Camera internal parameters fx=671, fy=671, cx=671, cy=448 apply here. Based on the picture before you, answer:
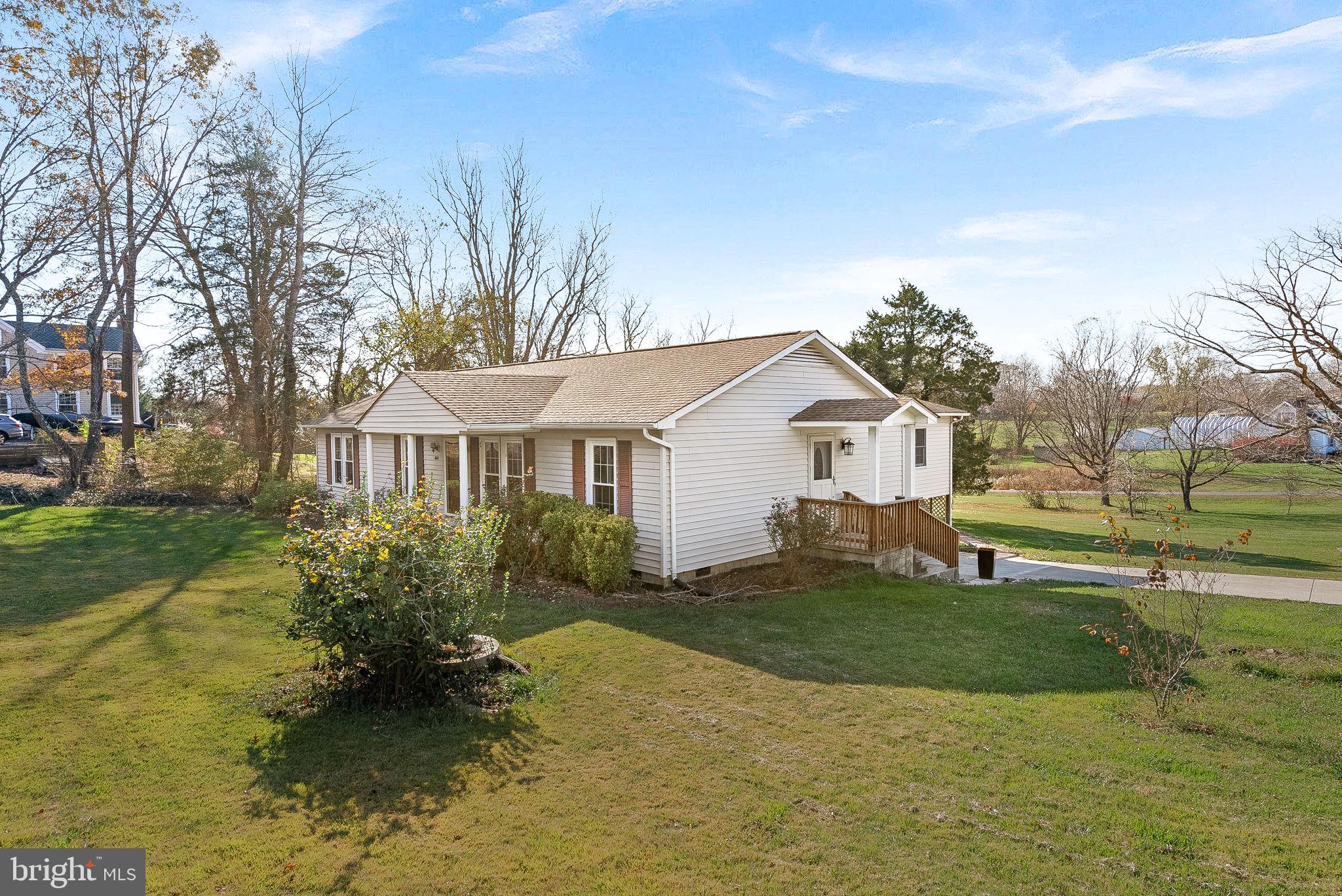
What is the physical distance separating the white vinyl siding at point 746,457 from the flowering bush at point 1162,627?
19.1ft

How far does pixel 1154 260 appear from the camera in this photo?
18.3 meters

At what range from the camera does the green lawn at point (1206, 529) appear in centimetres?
1725

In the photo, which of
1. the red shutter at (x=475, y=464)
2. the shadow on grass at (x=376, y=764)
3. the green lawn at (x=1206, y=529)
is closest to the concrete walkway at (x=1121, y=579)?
the green lawn at (x=1206, y=529)

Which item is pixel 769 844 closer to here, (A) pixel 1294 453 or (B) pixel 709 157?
(A) pixel 1294 453

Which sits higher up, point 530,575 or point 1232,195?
point 1232,195

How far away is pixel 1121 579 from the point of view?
1398cm

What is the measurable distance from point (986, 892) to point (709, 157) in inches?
781

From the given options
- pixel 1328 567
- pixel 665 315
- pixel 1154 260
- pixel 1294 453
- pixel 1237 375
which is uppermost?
pixel 665 315

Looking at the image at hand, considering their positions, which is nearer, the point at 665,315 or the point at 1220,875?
the point at 1220,875

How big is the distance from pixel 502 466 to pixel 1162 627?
11.8 meters

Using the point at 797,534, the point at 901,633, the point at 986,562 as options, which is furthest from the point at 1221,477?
the point at 901,633

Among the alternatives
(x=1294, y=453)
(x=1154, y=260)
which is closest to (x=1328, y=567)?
(x=1294, y=453)

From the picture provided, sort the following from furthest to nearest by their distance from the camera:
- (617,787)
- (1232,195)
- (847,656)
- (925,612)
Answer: (1232,195)
(925,612)
(847,656)
(617,787)

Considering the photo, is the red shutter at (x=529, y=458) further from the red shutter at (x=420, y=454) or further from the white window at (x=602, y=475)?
the red shutter at (x=420, y=454)
